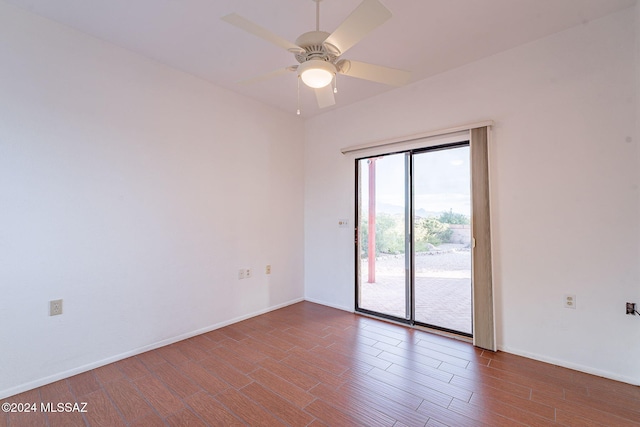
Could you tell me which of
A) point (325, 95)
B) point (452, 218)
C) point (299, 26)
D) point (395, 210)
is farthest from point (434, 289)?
point (299, 26)

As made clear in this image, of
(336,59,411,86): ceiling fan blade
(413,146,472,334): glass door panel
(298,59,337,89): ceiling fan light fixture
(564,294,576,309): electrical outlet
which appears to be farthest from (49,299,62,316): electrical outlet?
(564,294,576,309): electrical outlet

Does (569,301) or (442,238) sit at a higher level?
(442,238)

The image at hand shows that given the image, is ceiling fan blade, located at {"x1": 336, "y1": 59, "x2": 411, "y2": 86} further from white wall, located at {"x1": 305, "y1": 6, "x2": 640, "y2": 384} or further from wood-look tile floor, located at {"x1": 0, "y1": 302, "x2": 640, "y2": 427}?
wood-look tile floor, located at {"x1": 0, "y1": 302, "x2": 640, "y2": 427}

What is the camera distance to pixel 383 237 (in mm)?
3680

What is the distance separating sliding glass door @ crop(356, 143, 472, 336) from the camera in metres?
3.08

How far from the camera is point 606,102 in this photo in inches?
88.9

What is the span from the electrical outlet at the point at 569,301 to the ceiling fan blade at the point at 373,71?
2.28m

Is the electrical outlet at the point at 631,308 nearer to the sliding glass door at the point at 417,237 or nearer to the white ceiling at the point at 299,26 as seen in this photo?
the sliding glass door at the point at 417,237

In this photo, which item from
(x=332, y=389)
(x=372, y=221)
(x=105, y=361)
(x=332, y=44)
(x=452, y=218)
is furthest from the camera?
(x=372, y=221)

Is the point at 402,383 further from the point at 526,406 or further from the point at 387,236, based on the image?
the point at 387,236

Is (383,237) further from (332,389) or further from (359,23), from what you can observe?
(359,23)

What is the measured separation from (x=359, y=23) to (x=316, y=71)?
339 millimetres

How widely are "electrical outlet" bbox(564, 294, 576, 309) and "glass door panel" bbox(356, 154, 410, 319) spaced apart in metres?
1.44

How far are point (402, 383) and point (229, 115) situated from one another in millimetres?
3330
